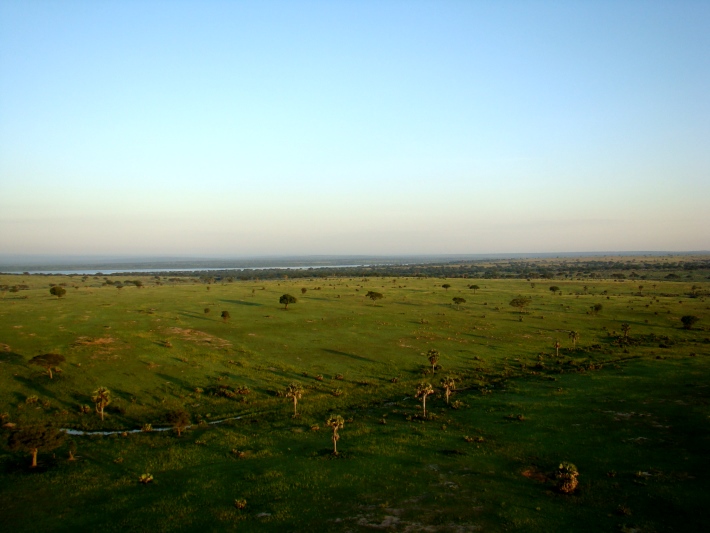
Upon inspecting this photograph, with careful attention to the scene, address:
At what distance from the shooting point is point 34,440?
40.0 m

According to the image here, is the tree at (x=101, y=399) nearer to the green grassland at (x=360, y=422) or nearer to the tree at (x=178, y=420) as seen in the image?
the green grassland at (x=360, y=422)

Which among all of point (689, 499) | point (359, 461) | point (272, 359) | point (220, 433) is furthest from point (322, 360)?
point (689, 499)

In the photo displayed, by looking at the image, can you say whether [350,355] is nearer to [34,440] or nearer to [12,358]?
[34,440]

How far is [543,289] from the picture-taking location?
161375 mm

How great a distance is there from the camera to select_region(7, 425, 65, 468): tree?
3978 cm

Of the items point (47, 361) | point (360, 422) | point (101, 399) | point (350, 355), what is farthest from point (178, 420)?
point (350, 355)

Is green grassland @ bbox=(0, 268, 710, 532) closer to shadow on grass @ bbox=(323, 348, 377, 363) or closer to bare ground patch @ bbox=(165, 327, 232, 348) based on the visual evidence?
bare ground patch @ bbox=(165, 327, 232, 348)

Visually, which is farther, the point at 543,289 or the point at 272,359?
the point at 543,289

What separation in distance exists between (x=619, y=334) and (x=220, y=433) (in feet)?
271

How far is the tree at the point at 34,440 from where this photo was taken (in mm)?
39781

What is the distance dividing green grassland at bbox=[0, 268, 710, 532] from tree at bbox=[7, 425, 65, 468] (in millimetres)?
1583

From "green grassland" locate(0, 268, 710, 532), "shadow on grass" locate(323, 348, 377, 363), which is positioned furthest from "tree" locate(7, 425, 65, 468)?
"shadow on grass" locate(323, 348, 377, 363)

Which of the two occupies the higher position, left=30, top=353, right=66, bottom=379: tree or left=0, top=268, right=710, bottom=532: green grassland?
left=30, top=353, right=66, bottom=379: tree

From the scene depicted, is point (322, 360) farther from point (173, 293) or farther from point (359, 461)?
point (173, 293)
